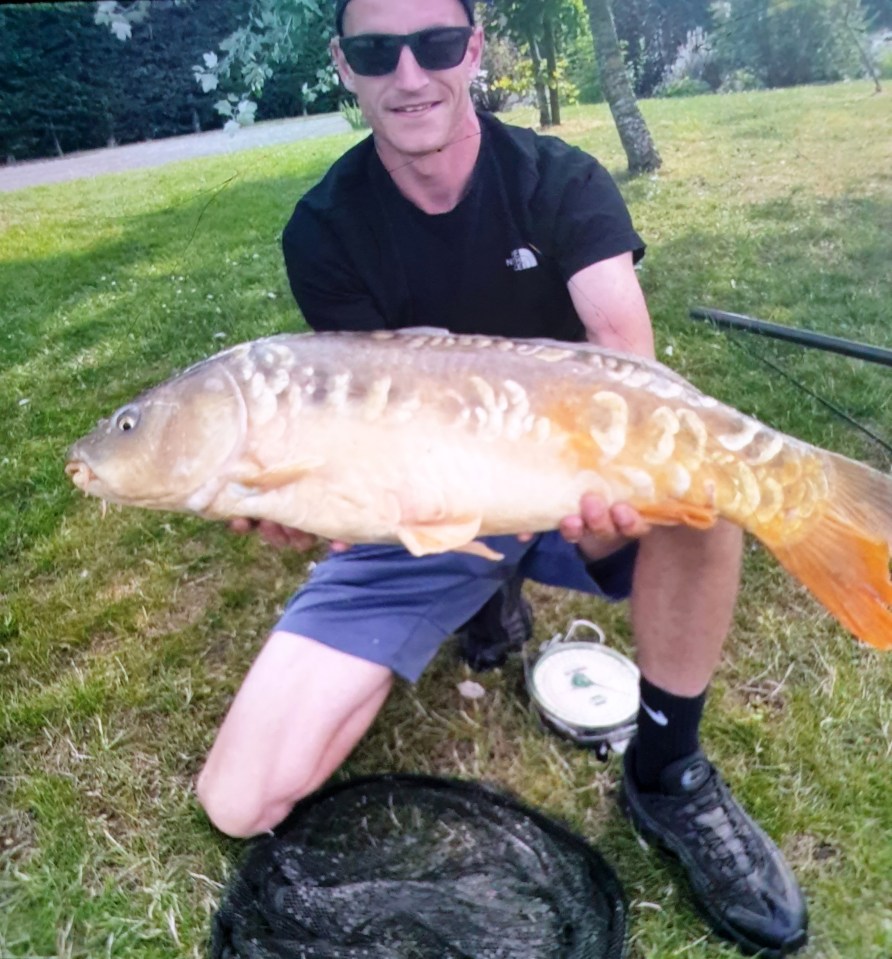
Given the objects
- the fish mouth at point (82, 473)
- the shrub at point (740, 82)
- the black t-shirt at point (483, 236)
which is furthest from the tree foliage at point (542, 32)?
the fish mouth at point (82, 473)

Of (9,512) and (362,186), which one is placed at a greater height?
(362,186)

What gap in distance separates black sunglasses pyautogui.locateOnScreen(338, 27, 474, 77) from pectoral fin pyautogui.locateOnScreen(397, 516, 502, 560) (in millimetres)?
705

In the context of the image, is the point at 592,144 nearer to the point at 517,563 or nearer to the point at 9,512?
the point at 517,563

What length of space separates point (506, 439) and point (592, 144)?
0.96m

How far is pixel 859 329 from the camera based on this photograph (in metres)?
2.33

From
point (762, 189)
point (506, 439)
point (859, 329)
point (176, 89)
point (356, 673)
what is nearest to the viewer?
point (506, 439)

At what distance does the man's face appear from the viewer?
1364 mm

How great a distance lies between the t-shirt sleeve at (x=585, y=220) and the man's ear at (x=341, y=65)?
1.50 ft

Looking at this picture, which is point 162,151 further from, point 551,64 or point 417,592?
point 417,592

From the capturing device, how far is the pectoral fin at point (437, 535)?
4.34ft

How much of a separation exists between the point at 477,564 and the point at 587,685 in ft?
1.74

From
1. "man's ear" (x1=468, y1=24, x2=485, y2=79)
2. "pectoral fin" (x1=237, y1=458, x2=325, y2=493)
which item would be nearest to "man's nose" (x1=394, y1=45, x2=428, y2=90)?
"man's ear" (x1=468, y1=24, x2=485, y2=79)

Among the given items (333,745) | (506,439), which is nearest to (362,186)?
(506,439)

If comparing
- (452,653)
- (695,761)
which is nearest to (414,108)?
(695,761)
